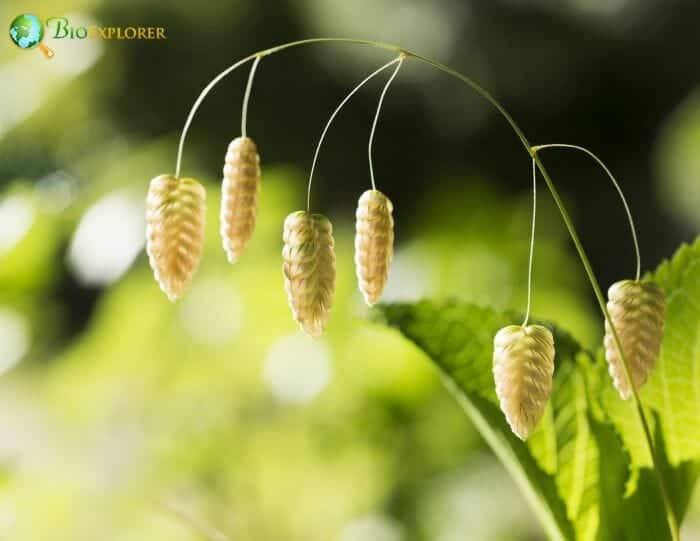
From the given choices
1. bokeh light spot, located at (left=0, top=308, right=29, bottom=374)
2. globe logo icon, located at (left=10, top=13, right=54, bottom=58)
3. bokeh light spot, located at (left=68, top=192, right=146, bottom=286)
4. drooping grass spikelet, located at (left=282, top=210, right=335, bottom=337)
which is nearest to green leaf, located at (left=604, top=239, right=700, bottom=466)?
drooping grass spikelet, located at (left=282, top=210, right=335, bottom=337)

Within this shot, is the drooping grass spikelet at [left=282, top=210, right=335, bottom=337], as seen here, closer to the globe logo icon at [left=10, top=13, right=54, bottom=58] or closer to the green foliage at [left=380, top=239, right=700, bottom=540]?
the green foliage at [left=380, top=239, right=700, bottom=540]

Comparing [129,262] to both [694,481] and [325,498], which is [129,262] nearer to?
[325,498]

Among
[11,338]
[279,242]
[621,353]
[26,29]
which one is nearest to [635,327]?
[621,353]

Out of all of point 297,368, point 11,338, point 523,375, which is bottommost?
point 523,375

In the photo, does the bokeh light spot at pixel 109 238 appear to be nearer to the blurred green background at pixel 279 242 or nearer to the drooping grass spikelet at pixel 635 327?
the blurred green background at pixel 279 242

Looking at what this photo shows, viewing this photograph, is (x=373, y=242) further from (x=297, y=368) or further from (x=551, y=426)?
(x=297, y=368)

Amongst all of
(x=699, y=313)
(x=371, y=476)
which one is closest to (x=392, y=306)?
(x=699, y=313)

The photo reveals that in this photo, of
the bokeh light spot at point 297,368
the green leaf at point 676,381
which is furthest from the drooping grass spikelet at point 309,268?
the bokeh light spot at point 297,368
